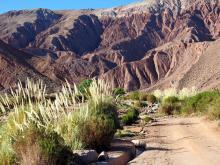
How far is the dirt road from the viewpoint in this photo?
12991 mm

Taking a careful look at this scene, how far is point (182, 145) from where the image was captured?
16.1 m

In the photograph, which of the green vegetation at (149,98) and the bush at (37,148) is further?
the green vegetation at (149,98)

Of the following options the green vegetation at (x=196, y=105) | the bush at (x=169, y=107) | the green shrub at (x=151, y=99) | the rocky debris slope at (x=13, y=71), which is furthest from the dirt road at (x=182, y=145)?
the rocky debris slope at (x=13, y=71)

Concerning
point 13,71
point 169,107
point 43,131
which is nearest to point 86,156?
point 43,131

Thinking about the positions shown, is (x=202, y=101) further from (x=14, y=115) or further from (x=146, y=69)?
(x=146, y=69)

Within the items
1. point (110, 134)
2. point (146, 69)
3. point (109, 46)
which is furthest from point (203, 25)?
point (110, 134)

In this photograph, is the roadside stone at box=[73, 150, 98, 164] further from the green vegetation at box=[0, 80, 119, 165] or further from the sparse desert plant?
the sparse desert plant

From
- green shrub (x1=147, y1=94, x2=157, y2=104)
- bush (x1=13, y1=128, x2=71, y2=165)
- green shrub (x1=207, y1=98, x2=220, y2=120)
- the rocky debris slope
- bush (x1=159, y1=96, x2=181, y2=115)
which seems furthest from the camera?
the rocky debris slope

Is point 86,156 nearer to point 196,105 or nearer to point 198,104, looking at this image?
point 198,104

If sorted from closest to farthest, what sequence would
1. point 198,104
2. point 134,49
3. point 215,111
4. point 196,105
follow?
point 215,111 < point 198,104 < point 196,105 < point 134,49

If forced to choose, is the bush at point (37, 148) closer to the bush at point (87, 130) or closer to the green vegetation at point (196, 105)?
the bush at point (87, 130)

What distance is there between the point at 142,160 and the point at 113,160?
884 mm

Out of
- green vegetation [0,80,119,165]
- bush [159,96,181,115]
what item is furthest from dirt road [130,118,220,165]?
bush [159,96,181,115]

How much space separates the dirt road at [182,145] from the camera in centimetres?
1299
